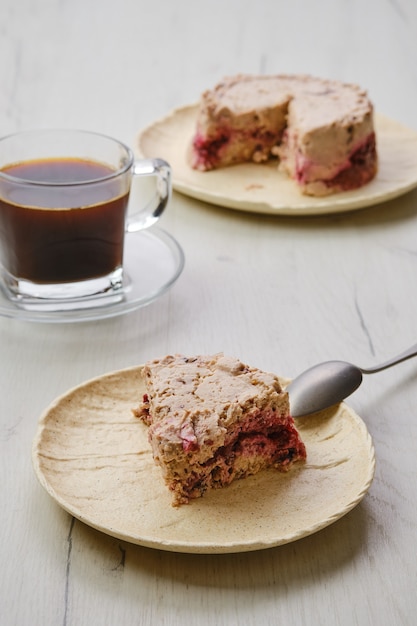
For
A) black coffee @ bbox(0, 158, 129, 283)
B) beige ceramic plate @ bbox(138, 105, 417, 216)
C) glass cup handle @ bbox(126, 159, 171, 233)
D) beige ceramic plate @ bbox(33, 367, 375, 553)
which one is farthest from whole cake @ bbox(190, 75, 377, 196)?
beige ceramic plate @ bbox(33, 367, 375, 553)

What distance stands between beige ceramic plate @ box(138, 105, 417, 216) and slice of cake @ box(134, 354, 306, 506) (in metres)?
0.87

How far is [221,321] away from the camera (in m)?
1.89

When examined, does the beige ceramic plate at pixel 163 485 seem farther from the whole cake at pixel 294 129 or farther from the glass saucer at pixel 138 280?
the whole cake at pixel 294 129

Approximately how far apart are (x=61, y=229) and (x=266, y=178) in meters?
0.82

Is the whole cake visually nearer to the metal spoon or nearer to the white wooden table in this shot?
the white wooden table

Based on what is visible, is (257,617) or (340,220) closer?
(257,617)

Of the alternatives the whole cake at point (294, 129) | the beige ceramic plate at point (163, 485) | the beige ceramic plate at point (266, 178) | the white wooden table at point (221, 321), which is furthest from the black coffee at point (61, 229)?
the whole cake at point (294, 129)

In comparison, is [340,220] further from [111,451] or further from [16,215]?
[111,451]

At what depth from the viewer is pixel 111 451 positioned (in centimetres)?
141

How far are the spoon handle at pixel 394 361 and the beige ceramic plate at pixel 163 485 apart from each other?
0.21m

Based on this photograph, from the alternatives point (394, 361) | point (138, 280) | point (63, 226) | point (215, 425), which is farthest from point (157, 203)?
point (215, 425)

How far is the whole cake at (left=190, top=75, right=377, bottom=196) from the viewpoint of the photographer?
235cm

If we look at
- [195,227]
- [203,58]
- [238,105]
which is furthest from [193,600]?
[203,58]

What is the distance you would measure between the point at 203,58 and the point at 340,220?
4.33 ft
